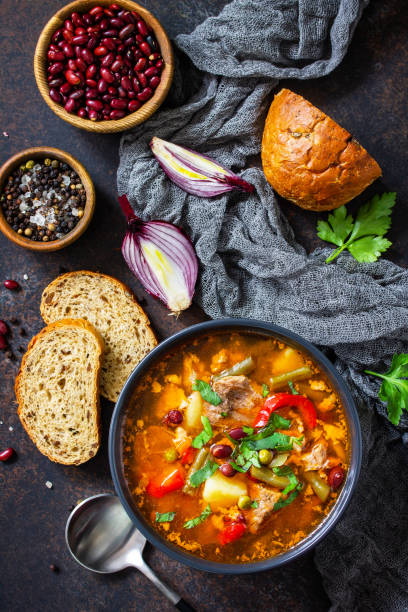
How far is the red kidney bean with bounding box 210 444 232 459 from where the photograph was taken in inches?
108

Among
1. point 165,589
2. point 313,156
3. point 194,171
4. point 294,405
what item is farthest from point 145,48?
point 165,589

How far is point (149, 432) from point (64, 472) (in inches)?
36.7

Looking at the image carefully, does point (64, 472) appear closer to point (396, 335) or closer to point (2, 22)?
point (396, 335)

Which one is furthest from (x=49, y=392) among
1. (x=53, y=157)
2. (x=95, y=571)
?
(x=53, y=157)

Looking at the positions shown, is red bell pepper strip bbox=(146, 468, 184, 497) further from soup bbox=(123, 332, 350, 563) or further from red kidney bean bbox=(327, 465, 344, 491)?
red kidney bean bbox=(327, 465, 344, 491)

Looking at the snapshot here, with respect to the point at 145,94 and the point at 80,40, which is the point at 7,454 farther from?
the point at 80,40

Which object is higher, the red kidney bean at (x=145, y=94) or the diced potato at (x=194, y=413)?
the red kidney bean at (x=145, y=94)

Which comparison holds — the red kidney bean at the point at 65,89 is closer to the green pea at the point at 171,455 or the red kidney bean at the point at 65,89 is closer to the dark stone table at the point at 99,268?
the dark stone table at the point at 99,268

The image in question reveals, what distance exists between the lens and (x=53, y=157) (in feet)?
10.9

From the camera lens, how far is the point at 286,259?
3.21 meters

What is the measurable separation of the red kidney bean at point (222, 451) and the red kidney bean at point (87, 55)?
2.29 meters

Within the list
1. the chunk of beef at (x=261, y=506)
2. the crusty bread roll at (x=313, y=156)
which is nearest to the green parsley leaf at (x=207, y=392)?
the chunk of beef at (x=261, y=506)

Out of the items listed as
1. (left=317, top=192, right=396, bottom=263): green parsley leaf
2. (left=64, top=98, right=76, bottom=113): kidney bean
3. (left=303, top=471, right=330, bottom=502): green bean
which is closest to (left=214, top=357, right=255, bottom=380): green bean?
(left=303, top=471, right=330, bottom=502): green bean

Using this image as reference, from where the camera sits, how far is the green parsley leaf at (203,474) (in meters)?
2.79
